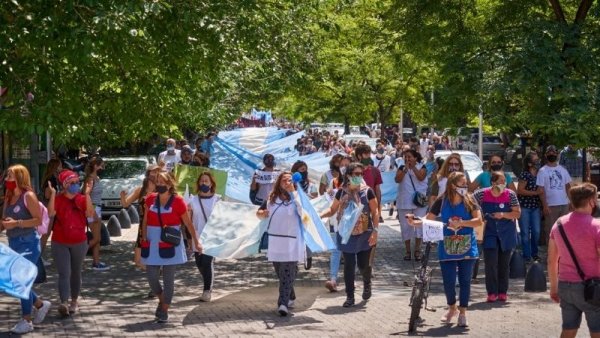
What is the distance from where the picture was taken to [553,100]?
1672 cm

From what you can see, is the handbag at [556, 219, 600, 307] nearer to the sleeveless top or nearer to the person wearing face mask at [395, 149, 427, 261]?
the sleeveless top

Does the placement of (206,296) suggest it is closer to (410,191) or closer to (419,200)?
(419,200)

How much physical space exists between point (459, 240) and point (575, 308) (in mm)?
3029

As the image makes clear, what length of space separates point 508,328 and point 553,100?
6127 mm

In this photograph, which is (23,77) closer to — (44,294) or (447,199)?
(44,294)

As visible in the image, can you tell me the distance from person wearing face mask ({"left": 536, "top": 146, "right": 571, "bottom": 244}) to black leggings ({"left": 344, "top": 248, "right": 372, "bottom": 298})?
15.8 ft

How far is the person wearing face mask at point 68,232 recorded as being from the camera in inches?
469

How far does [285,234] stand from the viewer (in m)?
12.4

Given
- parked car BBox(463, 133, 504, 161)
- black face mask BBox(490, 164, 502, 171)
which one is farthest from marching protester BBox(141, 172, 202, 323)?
parked car BBox(463, 133, 504, 161)

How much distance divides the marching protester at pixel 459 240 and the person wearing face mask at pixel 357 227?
1.53 m

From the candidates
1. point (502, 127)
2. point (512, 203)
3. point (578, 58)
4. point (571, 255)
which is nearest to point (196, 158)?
point (502, 127)

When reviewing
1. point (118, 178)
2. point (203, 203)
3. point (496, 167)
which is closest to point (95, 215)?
point (203, 203)

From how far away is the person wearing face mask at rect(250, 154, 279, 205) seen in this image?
17.4 metres

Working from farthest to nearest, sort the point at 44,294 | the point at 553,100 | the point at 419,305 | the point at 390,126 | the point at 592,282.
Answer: the point at 390,126 < the point at 553,100 < the point at 44,294 < the point at 419,305 < the point at 592,282
